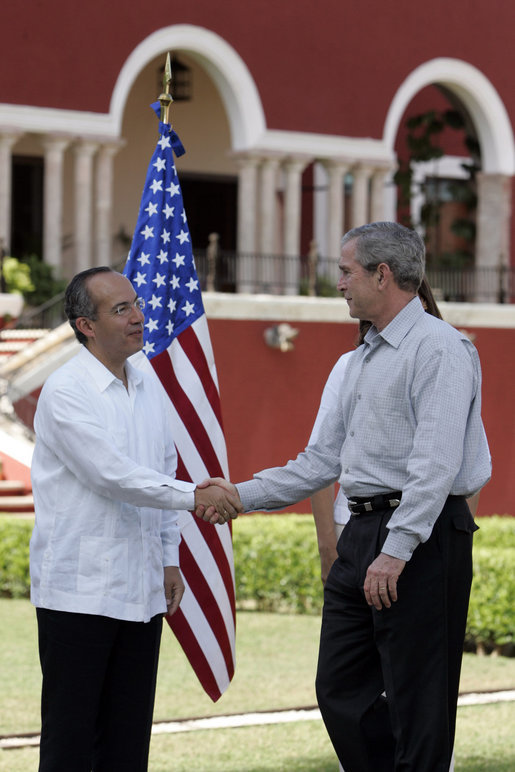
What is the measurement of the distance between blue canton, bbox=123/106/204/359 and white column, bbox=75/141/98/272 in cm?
1063

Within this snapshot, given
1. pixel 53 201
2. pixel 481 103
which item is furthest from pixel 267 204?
pixel 481 103

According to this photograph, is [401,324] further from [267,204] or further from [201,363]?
[267,204]

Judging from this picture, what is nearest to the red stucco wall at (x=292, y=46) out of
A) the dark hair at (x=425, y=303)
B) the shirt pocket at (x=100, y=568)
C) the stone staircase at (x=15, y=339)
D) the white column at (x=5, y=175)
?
the white column at (x=5, y=175)

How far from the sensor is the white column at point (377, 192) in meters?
18.1

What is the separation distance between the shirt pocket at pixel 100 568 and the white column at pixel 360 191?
14.4 meters

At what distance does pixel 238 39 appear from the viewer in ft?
54.4

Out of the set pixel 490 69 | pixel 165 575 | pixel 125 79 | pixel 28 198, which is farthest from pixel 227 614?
pixel 490 69

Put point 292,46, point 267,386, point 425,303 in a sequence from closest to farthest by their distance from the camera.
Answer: point 425,303 → point 267,386 → point 292,46

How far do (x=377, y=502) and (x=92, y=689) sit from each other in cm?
100

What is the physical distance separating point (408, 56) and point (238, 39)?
2824 mm

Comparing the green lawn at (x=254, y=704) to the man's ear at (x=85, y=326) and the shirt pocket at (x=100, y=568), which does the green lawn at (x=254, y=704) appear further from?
the man's ear at (x=85, y=326)

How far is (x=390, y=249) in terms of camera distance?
3.79 metres

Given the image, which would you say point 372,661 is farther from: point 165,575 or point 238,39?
point 238,39

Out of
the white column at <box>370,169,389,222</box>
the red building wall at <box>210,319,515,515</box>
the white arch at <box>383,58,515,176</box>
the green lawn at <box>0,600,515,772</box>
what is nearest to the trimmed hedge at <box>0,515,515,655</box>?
the green lawn at <box>0,600,515,772</box>
